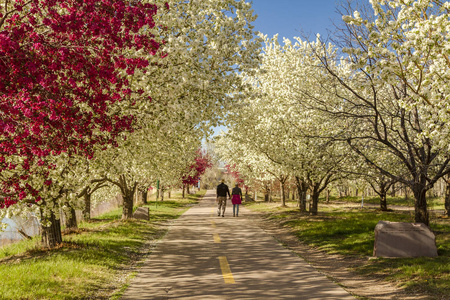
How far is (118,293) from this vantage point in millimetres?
7887

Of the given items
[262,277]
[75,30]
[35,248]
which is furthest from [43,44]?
[35,248]

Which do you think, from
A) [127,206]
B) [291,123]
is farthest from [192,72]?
[127,206]

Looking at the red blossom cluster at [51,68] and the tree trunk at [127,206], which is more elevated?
the red blossom cluster at [51,68]

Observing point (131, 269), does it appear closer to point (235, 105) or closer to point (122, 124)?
point (122, 124)

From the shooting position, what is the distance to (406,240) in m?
10.5

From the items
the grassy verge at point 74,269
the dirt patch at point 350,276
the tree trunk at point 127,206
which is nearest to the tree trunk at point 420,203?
the dirt patch at point 350,276

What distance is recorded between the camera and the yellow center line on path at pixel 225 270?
8680 mm

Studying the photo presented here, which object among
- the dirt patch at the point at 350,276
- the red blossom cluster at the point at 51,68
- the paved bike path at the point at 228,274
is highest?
the red blossom cluster at the point at 51,68

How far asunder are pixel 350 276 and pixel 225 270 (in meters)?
3.12

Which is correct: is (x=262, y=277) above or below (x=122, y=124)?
below

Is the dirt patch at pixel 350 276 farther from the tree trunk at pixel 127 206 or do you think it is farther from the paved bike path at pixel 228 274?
the tree trunk at pixel 127 206

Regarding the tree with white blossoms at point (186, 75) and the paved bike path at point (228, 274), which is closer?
the paved bike path at point (228, 274)

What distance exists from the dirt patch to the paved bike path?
1.30 feet

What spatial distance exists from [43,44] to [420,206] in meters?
11.0
